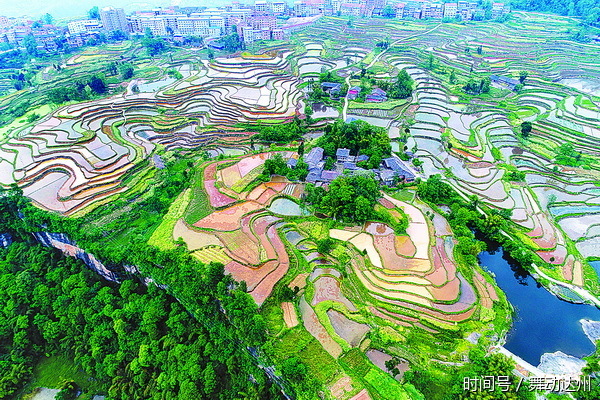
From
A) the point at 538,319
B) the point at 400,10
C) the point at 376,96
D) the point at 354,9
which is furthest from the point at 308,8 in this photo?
the point at 538,319

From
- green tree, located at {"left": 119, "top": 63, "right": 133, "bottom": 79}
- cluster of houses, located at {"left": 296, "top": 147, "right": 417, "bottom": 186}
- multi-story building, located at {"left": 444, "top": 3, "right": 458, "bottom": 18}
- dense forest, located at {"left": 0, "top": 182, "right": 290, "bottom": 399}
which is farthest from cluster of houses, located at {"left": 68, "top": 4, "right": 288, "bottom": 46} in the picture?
dense forest, located at {"left": 0, "top": 182, "right": 290, "bottom": 399}

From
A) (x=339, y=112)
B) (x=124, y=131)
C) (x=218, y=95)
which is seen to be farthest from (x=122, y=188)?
(x=339, y=112)

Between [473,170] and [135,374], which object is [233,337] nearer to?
[135,374]

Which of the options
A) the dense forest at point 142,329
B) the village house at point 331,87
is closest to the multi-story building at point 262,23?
the village house at point 331,87

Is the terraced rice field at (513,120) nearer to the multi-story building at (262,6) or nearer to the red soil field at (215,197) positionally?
the red soil field at (215,197)

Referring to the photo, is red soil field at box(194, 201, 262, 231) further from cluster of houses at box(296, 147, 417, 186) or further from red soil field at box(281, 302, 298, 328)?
red soil field at box(281, 302, 298, 328)
